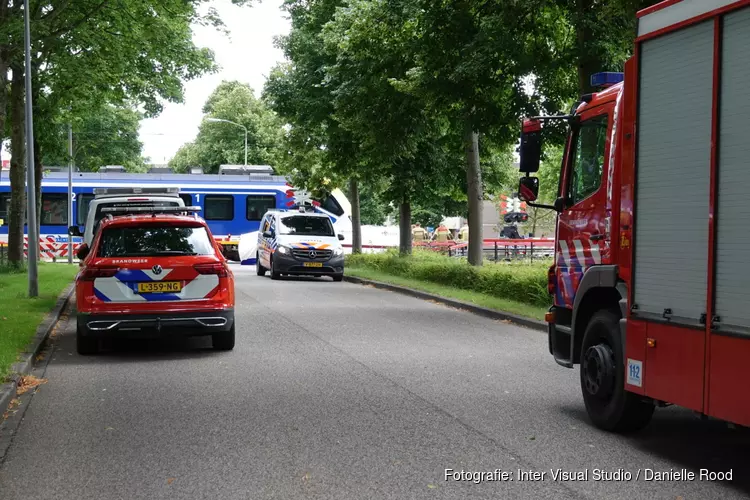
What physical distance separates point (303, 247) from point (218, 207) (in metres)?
17.7

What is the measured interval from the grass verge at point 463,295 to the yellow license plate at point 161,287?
6.18 meters

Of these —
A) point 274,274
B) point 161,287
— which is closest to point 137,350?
point 161,287

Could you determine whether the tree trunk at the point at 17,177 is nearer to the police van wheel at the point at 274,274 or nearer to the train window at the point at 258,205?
the police van wheel at the point at 274,274

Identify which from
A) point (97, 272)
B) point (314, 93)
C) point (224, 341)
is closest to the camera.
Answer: point (97, 272)

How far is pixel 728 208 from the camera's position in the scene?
19.5 feet

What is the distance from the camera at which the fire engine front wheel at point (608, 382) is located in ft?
23.9

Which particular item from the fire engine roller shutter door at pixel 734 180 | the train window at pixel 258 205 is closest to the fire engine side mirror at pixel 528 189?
the fire engine roller shutter door at pixel 734 180

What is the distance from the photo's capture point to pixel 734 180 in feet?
19.4

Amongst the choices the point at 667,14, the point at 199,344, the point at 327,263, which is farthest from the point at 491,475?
the point at 327,263

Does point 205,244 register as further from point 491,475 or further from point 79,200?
point 79,200

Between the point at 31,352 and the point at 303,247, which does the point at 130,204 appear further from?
the point at 303,247

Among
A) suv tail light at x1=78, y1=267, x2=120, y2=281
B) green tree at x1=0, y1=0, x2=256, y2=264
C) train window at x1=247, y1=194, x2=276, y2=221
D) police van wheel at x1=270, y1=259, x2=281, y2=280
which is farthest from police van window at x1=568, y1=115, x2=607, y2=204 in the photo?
train window at x1=247, y1=194, x2=276, y2=221

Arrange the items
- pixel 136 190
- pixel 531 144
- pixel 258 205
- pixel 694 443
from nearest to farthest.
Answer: pixel 694 443, pixel 531 144, pixel 136 190, pixel 258 205

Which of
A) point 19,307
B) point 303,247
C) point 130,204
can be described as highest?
point 130,204
